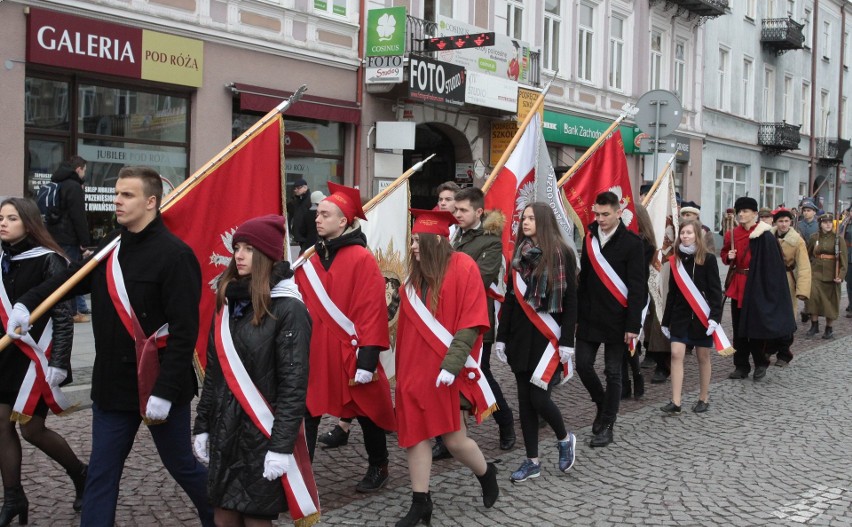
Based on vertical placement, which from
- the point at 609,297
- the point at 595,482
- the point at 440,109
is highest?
the point at 440,109

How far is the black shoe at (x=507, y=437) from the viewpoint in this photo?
21.7 ft

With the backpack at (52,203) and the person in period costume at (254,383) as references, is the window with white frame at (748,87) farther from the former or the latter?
the person in period costume at (254,383)

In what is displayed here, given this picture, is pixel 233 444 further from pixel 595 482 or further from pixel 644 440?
pixel 644 440

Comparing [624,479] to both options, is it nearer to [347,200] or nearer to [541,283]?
[541,283]

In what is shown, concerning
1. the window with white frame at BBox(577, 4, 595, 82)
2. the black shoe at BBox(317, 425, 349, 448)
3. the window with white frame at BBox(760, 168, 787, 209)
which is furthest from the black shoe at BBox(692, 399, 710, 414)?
the window with white frame at BBox(760, 168, 787, 209)

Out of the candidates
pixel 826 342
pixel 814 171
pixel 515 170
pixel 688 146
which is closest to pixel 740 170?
pixel 688 146

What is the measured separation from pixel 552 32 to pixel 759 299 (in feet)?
46.6

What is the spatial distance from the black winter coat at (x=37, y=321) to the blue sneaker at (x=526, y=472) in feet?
8.80

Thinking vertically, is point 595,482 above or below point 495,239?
below

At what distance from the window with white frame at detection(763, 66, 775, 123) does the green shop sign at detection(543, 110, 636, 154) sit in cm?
1329

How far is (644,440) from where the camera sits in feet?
22.9

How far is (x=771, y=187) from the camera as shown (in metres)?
35.2

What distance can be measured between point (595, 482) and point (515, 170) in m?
2.83

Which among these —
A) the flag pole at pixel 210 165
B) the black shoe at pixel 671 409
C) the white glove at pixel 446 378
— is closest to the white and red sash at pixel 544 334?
the white glove at pixel 446 378
